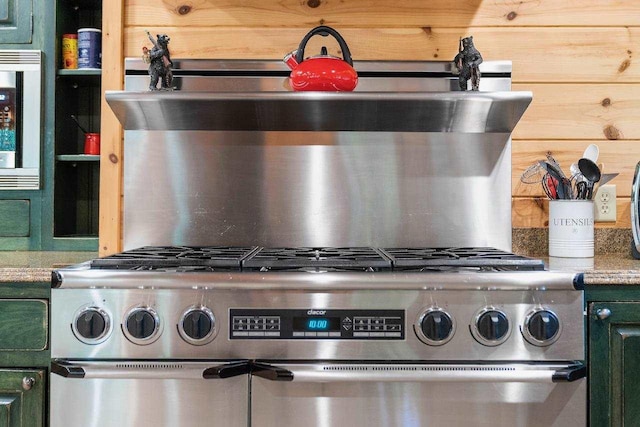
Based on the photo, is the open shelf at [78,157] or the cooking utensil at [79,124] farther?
the cooking utensil at [79,124]

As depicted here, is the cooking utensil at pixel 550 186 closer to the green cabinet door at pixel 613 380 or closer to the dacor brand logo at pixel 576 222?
the dacor brand logo at pixel 576 222

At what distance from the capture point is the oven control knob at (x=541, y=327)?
4.04 feet

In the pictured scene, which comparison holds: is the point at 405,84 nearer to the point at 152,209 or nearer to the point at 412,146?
the point at 412,146

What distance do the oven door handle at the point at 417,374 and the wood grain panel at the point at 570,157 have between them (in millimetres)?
783

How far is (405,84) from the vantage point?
1833mm

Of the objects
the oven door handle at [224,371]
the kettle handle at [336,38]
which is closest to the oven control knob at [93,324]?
the oven door handle at [224,371]

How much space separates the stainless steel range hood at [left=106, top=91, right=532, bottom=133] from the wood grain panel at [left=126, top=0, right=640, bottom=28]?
35 centimetres

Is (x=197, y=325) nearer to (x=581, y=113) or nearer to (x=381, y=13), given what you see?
(x=381, y=13)

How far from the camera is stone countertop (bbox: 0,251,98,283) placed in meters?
1.33

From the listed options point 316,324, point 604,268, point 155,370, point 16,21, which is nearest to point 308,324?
point 316,324

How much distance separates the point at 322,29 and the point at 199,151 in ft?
1.89

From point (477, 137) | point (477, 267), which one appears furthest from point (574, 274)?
point (477, 137)

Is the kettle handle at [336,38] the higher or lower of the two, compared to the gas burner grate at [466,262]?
higher

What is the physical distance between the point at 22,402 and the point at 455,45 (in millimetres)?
1670
